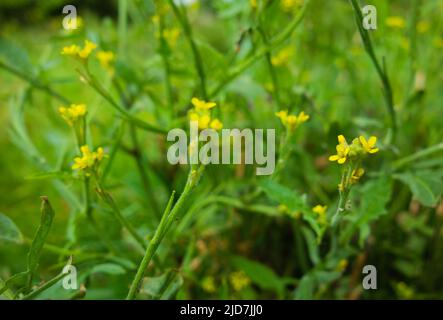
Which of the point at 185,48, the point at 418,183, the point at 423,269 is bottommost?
the point at 423,269

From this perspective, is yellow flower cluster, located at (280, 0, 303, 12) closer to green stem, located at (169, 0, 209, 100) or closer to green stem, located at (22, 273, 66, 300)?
green stem, located at (169, 0, 209, 100)

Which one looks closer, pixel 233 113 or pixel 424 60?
pixel 233 113

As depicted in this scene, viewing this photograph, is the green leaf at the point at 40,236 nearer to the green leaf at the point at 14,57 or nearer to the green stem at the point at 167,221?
the green stem at the point at 167,221

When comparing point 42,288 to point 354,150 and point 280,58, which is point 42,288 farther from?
point 280,58

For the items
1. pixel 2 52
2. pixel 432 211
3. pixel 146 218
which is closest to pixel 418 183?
pixel 432 211

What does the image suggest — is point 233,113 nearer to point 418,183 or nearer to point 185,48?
point 185,48

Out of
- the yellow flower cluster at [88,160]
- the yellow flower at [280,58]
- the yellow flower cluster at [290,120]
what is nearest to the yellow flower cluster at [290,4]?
the yellow flower at [280,58]
